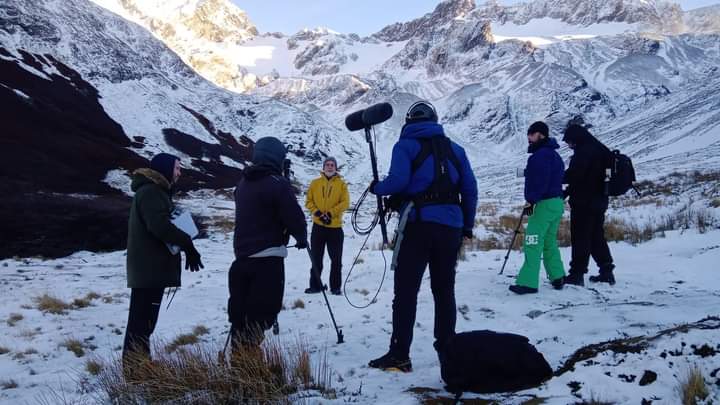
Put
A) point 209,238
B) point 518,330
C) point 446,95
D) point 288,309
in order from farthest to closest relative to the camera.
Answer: point 446,95
point 209,238
point 288,309
point 518,330

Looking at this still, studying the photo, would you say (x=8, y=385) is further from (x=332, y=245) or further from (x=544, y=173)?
(x=544, y=173)

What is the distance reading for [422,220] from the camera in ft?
12.9

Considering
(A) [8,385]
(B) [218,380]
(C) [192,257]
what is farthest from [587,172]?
(A) [8,385]

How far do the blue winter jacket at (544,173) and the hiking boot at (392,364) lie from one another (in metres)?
3.32

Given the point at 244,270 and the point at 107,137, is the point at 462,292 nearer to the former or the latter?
the point at 244,270

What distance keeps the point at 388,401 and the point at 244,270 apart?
173cm

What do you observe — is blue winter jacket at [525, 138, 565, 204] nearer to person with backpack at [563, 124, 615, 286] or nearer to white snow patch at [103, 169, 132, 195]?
person with backpack at [563, 124, 615, 286]

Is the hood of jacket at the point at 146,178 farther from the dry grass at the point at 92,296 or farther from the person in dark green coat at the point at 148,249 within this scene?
the dry grass at the point at 92,296

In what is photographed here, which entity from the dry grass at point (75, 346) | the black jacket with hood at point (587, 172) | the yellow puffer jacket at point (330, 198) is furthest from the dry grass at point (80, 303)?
the black jacket with hood at point (587, 172)

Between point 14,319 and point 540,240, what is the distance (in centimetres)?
803

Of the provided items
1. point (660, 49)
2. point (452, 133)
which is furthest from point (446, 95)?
point (660, 49)

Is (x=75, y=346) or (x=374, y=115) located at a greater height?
(x=374, y=115)

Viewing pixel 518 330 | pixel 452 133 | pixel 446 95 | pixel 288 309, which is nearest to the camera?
pixel 518 330

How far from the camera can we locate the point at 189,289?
949 centimetres
